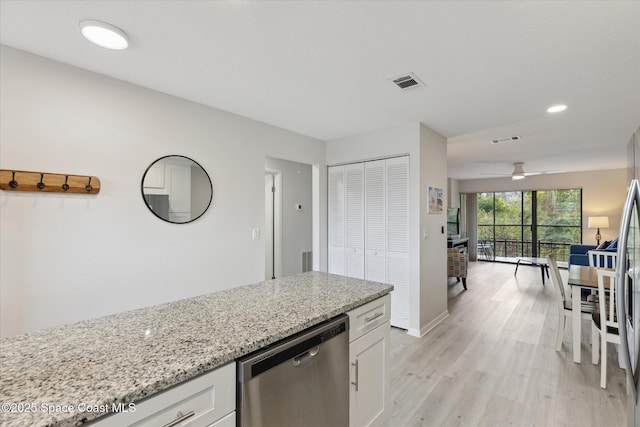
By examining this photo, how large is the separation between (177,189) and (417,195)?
7.99 feet

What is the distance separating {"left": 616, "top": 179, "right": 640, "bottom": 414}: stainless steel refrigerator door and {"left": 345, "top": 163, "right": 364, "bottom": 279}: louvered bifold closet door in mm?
2630

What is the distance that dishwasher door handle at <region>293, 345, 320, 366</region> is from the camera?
1.21 m

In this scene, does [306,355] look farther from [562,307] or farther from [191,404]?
[562,307]

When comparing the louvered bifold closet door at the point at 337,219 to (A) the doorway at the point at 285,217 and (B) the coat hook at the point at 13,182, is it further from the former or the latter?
(B) the coat hook at the point at 13,182

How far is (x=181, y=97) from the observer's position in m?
2.60

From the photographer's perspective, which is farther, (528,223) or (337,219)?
(528,223)

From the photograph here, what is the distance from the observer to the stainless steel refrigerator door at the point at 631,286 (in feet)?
3.66

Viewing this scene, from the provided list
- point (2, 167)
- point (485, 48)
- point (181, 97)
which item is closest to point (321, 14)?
point (485, 48)

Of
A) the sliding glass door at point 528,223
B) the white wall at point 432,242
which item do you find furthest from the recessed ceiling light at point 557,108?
the sliding glass door at point 528,223

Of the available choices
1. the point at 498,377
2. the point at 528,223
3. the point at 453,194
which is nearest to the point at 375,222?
the point at 498,377

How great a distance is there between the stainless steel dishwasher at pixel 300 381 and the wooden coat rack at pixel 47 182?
1870 millimetres

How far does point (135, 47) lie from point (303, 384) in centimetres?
214

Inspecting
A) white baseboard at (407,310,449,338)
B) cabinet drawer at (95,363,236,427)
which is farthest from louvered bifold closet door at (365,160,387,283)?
cabinet drawer at (95,363,236,427)

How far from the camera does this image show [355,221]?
12.8ft
